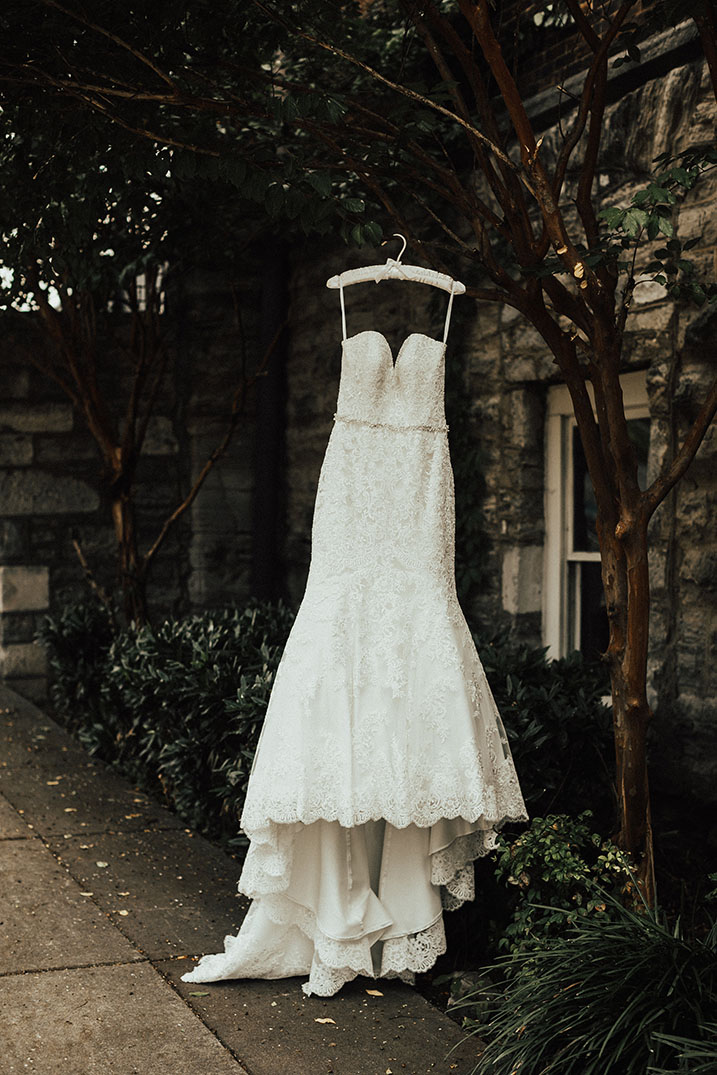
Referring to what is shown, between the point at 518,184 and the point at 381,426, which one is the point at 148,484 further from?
the point at 518,184

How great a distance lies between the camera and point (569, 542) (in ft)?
17.3

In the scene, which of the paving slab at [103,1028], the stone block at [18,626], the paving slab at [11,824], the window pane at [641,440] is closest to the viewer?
the paving slab at [103,1028]

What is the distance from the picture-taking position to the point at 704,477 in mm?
4195

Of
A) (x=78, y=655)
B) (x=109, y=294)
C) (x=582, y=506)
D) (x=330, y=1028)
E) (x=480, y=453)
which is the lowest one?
(x=330, y=1028)

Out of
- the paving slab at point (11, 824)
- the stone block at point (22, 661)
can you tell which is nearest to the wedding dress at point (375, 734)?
A: the paving slab at point (11, 824)

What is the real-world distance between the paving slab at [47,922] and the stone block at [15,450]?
3607mm

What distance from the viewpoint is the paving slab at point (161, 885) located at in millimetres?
3625

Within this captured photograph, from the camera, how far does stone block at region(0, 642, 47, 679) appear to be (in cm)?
757

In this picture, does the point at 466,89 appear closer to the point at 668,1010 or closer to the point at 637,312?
the point at 637,312

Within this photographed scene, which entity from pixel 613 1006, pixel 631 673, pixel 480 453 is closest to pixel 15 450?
pixel 480 453

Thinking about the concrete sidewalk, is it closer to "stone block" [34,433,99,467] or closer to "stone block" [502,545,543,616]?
"stone block" [502,545,543,616]

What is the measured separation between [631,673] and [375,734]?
0.72m

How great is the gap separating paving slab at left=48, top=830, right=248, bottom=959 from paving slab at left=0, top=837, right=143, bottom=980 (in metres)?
0.06

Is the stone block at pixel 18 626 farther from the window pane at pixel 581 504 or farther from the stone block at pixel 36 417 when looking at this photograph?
the window pane at pixel 581 504
